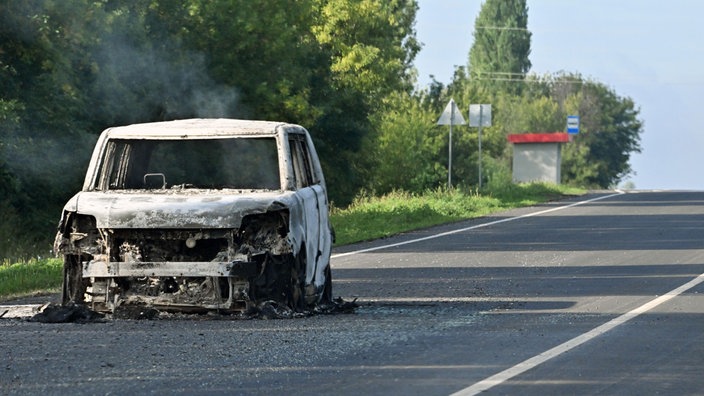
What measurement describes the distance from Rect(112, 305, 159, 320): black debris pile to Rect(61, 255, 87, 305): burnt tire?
1.41 ft

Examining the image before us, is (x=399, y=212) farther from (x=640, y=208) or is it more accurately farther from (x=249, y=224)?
(x=249, y=224)

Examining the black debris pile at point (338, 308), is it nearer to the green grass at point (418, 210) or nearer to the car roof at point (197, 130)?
the car roof at point (197, 130)

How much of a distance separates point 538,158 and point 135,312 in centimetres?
5659

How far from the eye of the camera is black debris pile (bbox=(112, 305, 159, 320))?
42.7ft

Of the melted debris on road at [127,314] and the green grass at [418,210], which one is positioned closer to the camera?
the melted debris on road at [127,314]

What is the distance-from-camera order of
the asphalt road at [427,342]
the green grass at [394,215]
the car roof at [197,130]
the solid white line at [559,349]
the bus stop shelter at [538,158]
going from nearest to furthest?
1. the solid white line at [559,349]
2. the asphalt road at [427,342]
3. the car roof at [197,130]
4. the green grass at [394,215]
5. the bus stop shelter at [538,158]

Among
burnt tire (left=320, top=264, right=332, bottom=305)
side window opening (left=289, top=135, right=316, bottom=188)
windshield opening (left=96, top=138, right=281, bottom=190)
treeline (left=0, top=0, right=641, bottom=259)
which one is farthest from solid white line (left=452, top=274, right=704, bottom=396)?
treeline (left=0, top=0, right=641, bottom=259)

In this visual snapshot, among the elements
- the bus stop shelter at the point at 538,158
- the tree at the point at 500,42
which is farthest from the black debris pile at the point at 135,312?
the tree at the point at 500,42

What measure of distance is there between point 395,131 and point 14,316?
199ft

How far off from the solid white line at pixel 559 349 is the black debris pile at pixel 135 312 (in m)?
3.66

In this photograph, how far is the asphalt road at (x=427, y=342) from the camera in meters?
9.16

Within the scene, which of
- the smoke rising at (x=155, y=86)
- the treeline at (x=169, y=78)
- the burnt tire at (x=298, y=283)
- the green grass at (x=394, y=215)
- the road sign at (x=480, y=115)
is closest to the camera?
the burnt tire at (x=298, y=283)

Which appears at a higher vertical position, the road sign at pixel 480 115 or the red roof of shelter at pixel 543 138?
the road sign at pixel 480 115

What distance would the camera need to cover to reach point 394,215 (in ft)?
107
